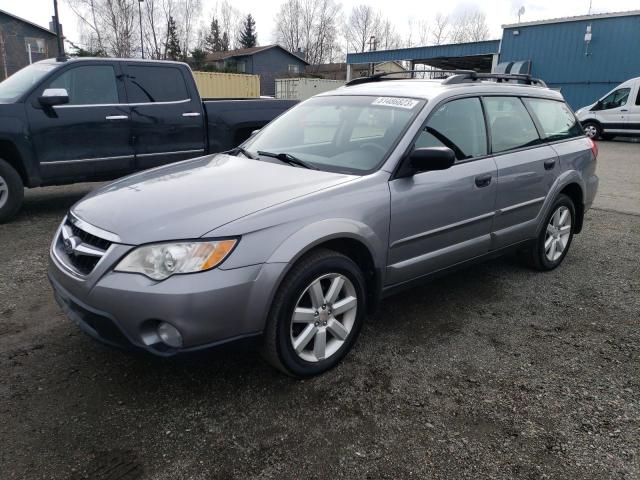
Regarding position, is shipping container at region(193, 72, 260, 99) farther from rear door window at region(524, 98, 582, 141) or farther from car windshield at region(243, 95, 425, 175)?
car windshield at region(243, 95, 425, 175)

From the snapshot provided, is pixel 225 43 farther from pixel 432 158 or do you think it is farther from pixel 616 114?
pixel 432 158

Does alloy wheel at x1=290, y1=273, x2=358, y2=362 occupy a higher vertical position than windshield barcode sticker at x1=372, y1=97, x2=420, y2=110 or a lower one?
lower

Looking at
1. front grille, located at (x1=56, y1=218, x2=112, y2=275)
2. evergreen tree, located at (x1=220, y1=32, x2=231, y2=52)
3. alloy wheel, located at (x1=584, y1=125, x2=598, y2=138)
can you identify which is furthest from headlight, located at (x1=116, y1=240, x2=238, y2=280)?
evergreen tree, located at (x1=220, y1=32, x2=231, y2=52)

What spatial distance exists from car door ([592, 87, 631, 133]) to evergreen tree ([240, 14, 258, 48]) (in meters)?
60.1

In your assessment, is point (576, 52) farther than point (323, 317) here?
Yes

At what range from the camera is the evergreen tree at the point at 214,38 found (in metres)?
64.6

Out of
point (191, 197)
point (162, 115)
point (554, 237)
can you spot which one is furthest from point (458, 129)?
point (162, 115)

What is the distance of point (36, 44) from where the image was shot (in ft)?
130

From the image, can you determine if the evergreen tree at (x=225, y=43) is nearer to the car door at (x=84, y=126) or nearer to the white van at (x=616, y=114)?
the white van at (x=616, y=114)

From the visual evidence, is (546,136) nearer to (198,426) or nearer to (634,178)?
(198,426)

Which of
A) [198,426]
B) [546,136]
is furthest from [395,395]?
[546,136]

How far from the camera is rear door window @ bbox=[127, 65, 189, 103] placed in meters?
6.55

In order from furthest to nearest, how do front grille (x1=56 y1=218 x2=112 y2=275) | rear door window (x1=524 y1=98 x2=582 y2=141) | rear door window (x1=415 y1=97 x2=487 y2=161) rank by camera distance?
rear door window (x1=524 y1=98 x2=582 y2=141) → rear door window (x1=415 y1=97 x2=487 y2=161) → front grille (x1=56 y1=218 x2=112 y2=275)

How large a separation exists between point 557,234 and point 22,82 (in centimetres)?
626
